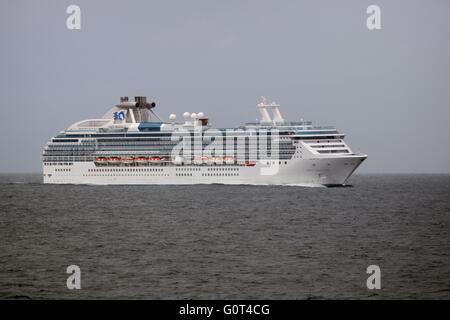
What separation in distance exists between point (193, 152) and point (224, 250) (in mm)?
58816

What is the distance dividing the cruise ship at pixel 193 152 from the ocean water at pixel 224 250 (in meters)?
19.7

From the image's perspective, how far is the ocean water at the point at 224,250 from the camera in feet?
106

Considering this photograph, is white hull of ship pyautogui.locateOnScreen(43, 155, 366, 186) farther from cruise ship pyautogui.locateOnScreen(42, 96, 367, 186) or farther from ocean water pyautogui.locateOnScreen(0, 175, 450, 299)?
ocean water pyautogui.locateOnScreen(0, 175, 450, 299)

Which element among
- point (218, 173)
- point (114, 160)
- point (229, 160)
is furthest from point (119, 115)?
point (218, 173)

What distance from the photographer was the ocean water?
32250 mm

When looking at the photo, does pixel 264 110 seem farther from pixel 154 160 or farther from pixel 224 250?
pixel 224 250

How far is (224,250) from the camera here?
41.8 meters

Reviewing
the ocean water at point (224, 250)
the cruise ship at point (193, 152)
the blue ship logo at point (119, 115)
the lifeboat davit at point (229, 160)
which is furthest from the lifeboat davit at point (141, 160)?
Answer: the ocean water at point (224, 250)

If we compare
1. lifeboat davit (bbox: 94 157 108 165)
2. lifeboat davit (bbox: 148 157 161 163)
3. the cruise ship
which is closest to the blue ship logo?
the cruise ship

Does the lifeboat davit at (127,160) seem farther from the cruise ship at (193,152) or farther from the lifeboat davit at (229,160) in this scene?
the lifeboat davit at (229,160)

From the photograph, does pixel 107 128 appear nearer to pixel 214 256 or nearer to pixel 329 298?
pixel 214 256

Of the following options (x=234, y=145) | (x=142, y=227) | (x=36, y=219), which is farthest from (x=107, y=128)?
(x=142, y=227)
